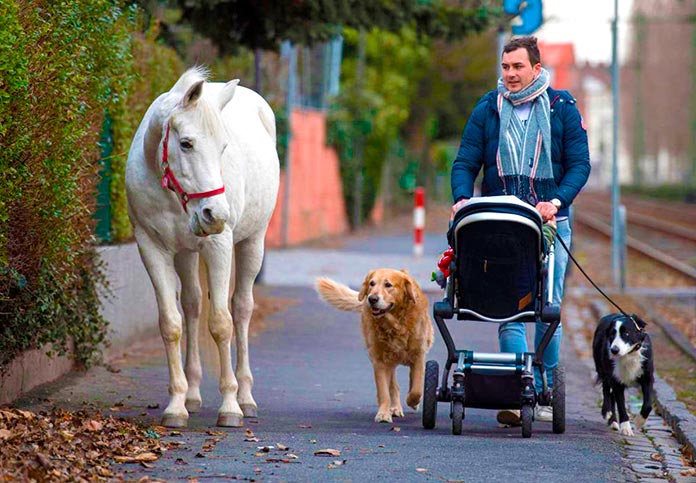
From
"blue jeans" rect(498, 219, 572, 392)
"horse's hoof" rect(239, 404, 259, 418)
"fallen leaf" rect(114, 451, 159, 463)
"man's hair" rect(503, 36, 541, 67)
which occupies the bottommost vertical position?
"horse's hoof" rect(239, 404, 259, 418)

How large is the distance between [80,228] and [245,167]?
1.38m

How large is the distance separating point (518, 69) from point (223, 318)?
218 cm

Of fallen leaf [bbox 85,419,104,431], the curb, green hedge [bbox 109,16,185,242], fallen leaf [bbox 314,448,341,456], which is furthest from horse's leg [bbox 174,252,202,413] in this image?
the curb

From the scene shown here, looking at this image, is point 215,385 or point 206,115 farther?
point 215,385

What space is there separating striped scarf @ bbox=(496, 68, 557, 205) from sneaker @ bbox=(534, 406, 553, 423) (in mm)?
1311

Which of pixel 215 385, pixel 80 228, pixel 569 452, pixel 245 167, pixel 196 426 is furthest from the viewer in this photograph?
pixel 215 385

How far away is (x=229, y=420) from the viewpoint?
26.4ft

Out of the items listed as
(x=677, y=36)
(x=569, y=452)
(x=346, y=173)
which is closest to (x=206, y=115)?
(x=569, y=452)

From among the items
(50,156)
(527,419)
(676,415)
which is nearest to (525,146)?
(527,419)

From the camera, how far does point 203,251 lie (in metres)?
8.07

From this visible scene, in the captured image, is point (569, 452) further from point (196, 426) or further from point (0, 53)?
point (0, 53)

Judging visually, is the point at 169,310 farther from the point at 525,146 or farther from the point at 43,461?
the point at 43,461

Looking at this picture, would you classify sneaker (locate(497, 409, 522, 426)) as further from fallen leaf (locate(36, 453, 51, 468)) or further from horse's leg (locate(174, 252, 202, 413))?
fallen leaf (locate(36, 453, 51, 468))

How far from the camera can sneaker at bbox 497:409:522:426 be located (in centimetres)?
834
